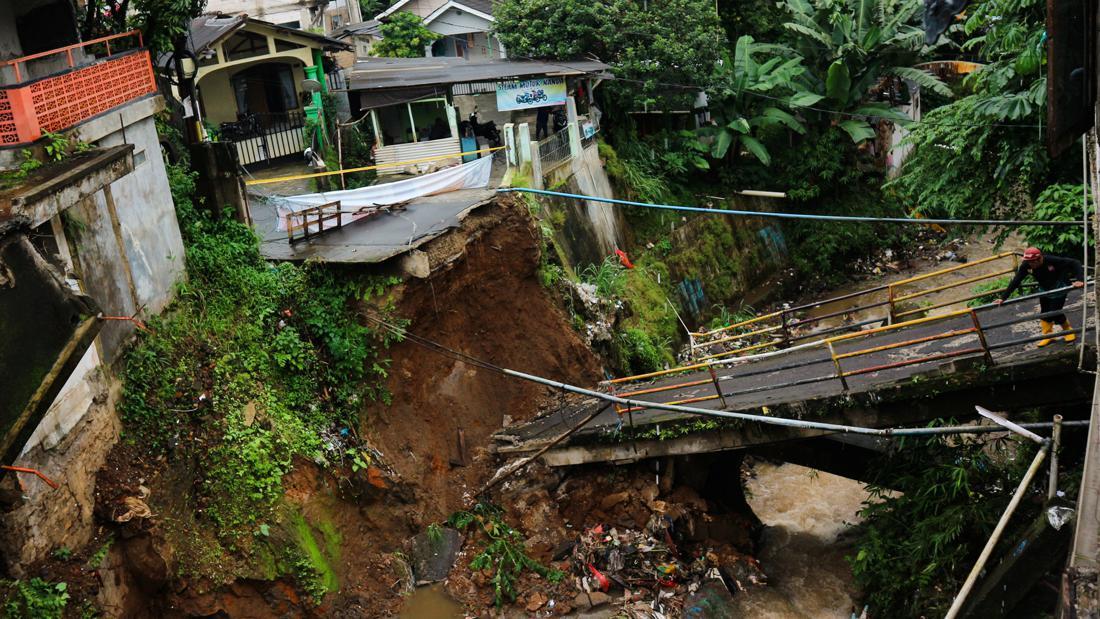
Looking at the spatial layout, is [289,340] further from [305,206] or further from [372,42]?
[372,42]

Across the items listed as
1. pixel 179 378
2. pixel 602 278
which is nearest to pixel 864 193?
pixel 602 278

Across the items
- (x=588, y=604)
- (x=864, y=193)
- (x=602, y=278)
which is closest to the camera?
(x=588, y=604)

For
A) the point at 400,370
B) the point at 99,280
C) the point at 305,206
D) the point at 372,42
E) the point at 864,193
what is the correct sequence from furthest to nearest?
the point at 372,42, the point at 864,193, the point at 305,206, the point at 400,370, the point at 99,280

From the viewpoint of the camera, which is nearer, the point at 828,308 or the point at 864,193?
the point at 828,308

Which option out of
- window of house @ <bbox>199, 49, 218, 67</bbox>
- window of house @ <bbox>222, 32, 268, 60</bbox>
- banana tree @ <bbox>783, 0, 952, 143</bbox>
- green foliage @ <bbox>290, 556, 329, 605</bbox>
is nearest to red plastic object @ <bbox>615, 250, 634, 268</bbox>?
banana tree @ <bbox>783, 0, 952, 143</bbox>

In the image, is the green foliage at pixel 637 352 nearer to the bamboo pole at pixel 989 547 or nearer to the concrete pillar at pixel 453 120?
the concrete pillar at pixel 453 120

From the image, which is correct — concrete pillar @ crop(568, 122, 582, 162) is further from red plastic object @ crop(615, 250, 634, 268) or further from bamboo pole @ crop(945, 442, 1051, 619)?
bamboo pole @ crop(945, 442, 1051, 619)

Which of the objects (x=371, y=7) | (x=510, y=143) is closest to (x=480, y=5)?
(x=371, y=7)
